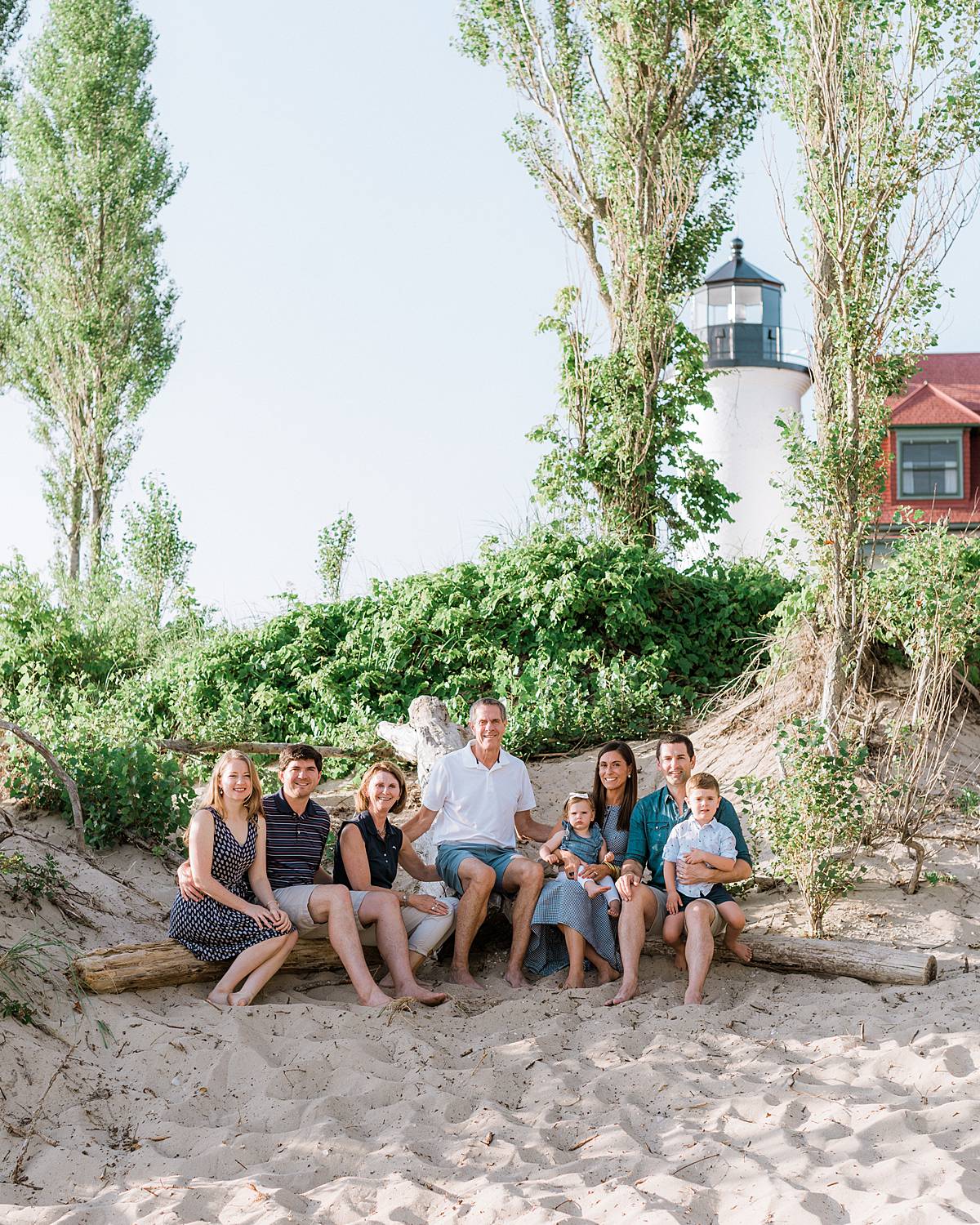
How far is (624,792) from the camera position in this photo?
6.05 meters

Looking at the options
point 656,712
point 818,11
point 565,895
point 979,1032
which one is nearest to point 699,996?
point 565,895

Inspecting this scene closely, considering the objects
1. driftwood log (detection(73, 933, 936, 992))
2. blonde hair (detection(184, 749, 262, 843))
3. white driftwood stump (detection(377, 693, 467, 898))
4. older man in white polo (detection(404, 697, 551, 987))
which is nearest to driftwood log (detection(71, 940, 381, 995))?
driftwood log (detection(73, 933, 936, 992))

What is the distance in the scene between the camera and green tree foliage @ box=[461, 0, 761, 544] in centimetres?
1256

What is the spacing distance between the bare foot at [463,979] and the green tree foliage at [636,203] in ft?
23.5

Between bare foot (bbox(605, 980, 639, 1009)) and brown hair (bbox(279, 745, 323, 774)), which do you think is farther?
brown hair (bbox(279, 745, 323, 774))

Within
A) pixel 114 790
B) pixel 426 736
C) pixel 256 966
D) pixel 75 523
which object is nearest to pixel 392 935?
pixel 256 966

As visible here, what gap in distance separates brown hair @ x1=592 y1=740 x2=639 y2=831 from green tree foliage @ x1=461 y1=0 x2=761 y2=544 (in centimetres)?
648

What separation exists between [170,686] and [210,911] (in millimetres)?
7004

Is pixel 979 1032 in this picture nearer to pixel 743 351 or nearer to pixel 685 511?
pixel 685 511

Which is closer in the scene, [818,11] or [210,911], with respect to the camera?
[210,911]

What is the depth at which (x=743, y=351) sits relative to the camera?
2362 cm

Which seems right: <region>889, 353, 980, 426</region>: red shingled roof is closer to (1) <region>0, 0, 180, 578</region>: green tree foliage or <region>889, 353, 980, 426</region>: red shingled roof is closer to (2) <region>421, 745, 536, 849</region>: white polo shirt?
(1) <region>0, 0, 180, 578</region>: green tree foliage

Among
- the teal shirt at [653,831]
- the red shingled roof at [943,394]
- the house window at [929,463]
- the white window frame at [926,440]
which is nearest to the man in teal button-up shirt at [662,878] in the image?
the teal shirt at [653,831]

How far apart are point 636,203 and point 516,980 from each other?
31.0ft
